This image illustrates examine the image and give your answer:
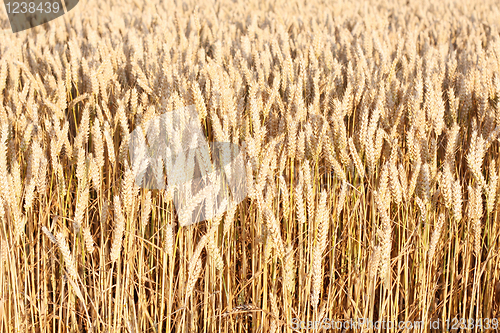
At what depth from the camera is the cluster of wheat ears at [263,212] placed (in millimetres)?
1017

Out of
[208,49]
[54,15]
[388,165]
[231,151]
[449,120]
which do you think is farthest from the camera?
[54,15]

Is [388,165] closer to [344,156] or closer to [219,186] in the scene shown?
[344,156]

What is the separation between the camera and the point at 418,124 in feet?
4.03

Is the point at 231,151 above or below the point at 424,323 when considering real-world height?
above

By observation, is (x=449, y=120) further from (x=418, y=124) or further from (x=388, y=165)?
(x=388, y=165)

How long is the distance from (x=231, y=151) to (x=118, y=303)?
0.43 meters

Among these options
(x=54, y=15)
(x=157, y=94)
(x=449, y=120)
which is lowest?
(x=449, y=120)

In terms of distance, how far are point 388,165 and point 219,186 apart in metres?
0.40

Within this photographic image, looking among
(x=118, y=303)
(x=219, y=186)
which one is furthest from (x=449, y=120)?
(x=118, y=303)

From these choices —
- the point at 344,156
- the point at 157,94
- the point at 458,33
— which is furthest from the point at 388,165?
the point at 458,33

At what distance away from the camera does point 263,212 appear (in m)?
0.92

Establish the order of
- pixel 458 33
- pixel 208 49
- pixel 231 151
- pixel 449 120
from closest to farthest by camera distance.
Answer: pixel 231 151 < pixel 449 120 < pixel 208 49 < pixel 458 33

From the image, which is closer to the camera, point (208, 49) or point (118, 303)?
point (118, 303)

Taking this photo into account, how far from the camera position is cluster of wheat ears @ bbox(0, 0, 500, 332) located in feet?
3.34
